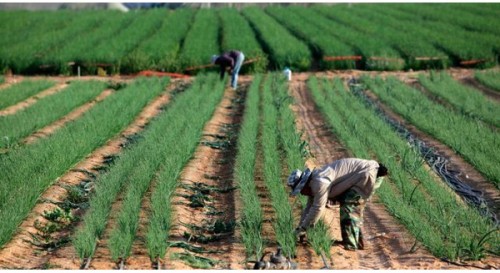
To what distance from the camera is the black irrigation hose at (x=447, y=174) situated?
25.8 feet

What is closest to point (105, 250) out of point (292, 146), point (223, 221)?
point (223, 221)

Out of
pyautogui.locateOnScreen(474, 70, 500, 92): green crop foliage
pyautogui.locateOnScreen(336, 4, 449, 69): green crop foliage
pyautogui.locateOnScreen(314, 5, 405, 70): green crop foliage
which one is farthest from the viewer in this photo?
pyautogui.locateOnScreen(336, 4, 449, 69): green crop foliage

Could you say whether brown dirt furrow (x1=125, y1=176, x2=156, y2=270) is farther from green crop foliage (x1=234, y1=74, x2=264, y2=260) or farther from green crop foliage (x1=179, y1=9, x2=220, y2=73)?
green crop foliage (x1=179, y1=9, x2=220, y2=73)

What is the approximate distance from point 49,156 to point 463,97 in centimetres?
776

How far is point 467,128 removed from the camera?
11.2 meters

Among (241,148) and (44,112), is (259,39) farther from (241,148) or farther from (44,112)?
(241,148)

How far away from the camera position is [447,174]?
361 inches

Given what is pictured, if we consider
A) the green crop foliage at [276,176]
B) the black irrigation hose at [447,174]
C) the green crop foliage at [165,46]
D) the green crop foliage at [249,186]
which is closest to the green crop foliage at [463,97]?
the black irrigation hose at [447,174]

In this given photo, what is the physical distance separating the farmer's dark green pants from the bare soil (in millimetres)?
81

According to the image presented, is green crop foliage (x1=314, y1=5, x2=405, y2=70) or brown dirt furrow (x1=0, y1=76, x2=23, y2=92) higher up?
green crop foliage (x1=314, y1=5, x2=405, y2=70)

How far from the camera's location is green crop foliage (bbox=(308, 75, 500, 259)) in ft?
21.9

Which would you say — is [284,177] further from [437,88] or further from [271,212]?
[437,88]

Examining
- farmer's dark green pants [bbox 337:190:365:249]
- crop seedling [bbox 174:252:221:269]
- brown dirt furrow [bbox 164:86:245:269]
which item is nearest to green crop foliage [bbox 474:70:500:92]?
brown dirt furrow [bbox 164:86:245:269]

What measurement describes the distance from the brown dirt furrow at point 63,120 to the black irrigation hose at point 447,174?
4767 mm
